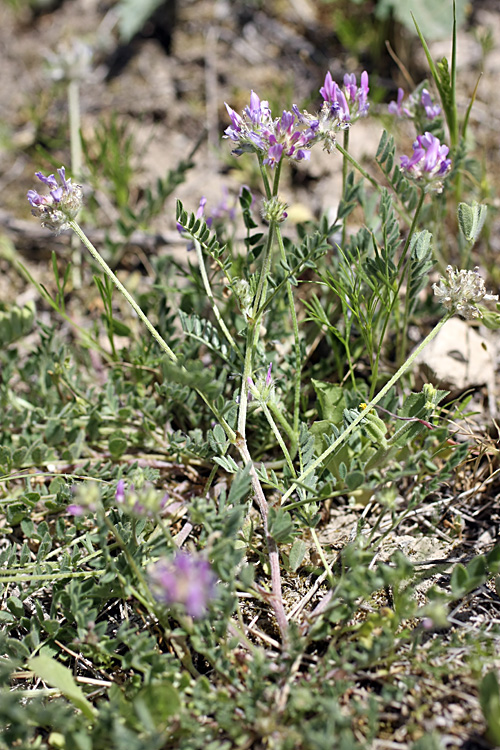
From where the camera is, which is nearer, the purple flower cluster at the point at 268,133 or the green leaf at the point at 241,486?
the green leaf at the point at 241,486

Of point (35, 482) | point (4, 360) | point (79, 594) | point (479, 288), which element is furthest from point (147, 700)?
point (4, 360)

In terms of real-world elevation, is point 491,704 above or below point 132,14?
below

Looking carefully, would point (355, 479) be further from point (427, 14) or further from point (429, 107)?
point (427, 14)

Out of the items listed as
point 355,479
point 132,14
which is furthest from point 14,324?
point 132,14

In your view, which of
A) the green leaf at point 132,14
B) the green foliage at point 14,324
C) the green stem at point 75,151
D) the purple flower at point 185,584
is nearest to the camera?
the purple flower at point 185,584

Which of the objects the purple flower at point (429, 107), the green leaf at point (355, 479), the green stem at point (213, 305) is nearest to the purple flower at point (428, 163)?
the purple flower at point (429, 107)

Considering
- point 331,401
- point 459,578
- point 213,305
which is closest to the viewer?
point 459,578

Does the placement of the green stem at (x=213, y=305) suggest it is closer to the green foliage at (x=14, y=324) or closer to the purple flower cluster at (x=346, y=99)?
the purple flower cluster at (x=346, y=99)
